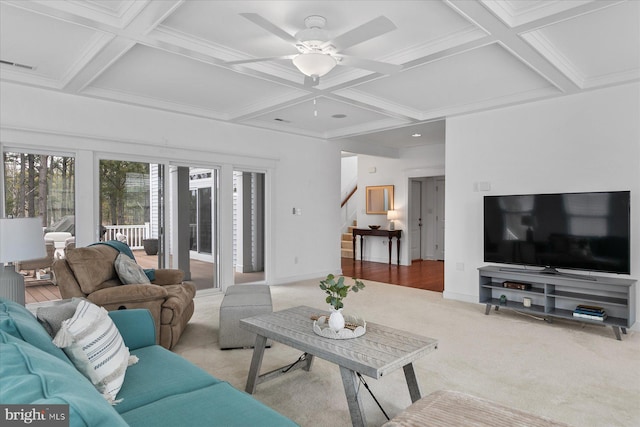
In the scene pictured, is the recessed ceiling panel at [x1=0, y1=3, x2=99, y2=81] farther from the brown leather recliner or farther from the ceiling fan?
the brown leather recliner

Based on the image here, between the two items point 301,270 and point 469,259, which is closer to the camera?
point 469,259

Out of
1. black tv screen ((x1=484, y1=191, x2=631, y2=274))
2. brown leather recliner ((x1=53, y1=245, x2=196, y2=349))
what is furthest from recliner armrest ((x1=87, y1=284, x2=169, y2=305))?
black tv screen ((x1=484, y1=191, x2=631, y2=274))

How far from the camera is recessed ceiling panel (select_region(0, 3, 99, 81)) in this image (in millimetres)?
2867

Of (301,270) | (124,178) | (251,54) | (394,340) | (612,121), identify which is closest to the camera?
(394,340)

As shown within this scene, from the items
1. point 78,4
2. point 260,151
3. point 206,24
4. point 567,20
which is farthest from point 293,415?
point 260,151

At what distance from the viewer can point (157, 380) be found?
1806 mm

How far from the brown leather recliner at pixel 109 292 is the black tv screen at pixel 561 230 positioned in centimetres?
372

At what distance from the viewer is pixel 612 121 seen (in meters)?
4.15

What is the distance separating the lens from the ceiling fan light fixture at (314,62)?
2871 mm

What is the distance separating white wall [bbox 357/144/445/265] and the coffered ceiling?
9.78 ft

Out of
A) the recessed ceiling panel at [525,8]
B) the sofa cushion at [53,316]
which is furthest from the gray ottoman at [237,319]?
the recessed ceiling panel at [525,8]

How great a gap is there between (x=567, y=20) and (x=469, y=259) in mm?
3168

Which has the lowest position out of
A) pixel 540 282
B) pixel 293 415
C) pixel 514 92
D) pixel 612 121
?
pixel 293 415

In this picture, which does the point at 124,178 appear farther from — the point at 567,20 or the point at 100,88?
the point at 567,20
